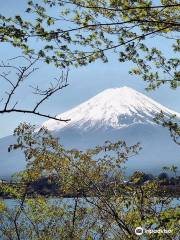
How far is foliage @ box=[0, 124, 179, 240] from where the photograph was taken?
15.4m

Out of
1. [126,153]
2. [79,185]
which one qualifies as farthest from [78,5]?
[126,153]

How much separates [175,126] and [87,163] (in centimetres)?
685

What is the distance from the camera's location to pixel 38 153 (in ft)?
55.5

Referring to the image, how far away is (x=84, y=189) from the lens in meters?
16.9

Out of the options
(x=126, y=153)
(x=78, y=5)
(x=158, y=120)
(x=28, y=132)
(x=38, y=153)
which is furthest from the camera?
(x=126, y=153)

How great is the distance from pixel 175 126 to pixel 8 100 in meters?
7.34

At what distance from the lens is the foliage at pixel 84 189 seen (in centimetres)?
1541

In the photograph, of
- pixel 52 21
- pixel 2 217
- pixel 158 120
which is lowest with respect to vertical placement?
pixel 2 217

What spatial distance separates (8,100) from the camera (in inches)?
208

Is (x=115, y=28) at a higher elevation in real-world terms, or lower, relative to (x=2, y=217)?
higher

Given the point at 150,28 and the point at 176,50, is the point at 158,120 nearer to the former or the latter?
the point at 176,50

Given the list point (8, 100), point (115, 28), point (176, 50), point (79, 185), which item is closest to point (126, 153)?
point (79, 185)

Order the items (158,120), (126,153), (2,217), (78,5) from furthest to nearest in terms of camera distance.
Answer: (2,217) → (126,153) → (158,120) → (78,5)

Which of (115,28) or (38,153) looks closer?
(115,28)
